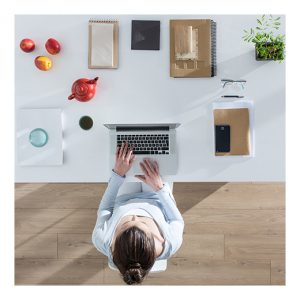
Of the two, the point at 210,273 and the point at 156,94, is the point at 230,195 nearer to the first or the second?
the point at 210,273

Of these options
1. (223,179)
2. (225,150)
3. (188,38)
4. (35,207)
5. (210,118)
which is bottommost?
(35,207)

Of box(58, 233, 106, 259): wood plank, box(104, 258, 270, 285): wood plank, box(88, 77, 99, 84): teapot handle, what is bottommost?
box(104, 258, 270, 285): wood plank

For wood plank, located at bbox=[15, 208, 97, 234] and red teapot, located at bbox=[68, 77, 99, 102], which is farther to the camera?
wood plank, located at bbox=[15, 208, 97, 234]

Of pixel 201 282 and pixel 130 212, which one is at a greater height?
pixel 130 212

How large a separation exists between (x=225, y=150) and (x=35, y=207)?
3.87ft

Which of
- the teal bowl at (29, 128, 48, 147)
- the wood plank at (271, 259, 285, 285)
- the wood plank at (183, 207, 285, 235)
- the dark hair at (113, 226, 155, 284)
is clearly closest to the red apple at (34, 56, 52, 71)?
the teal bowl at (29, 128, 48, 147)

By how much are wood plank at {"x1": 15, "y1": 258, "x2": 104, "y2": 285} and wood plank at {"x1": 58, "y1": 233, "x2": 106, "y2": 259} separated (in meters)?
0.03

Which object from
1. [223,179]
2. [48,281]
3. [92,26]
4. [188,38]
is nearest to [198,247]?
[223,179]

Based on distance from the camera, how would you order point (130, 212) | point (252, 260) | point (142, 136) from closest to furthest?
point (130, 212), point (142, 136), point (252, 260)

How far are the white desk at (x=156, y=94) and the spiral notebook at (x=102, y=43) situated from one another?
37 millimetres

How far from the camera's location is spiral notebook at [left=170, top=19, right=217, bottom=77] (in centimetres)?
200

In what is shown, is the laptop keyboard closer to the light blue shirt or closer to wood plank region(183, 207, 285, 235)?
the light blue shirt

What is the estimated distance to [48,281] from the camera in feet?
7.95

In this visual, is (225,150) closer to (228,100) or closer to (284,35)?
(228,100)
